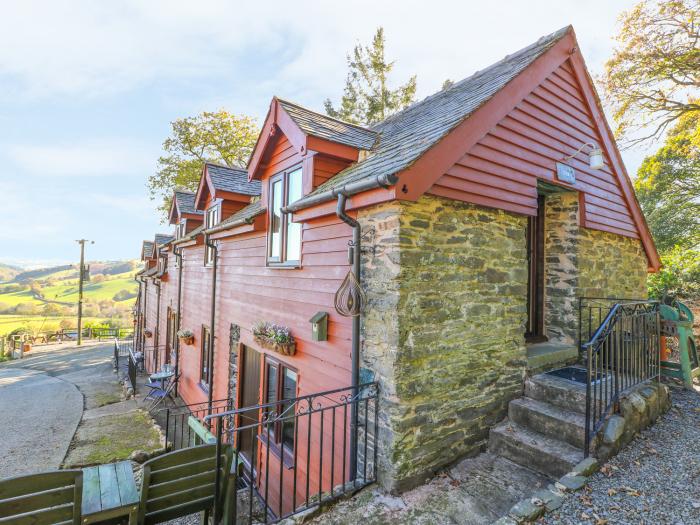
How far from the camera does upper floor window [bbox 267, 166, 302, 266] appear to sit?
6.25 meters

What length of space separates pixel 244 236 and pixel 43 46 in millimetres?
5399

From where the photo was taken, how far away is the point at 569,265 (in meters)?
6.36

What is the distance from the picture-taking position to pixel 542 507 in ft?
10.6

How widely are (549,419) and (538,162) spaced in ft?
12.8

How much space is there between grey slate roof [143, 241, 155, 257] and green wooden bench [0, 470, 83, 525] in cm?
2047

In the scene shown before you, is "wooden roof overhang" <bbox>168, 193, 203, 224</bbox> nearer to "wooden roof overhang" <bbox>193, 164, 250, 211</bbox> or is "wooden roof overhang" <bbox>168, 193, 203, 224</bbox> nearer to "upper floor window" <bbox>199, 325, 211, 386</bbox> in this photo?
"wooden roof overhang" <bbox>193, 164, 250, 211</bbox>

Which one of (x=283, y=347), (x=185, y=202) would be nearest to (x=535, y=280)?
(x=283, y=347)

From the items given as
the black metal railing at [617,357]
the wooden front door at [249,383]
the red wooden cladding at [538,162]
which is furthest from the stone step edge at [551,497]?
the wooden front door at [249,383]

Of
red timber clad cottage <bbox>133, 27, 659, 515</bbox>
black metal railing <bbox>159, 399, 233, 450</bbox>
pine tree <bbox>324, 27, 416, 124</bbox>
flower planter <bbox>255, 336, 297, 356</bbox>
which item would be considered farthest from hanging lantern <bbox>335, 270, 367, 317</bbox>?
pine tree <bbox>324, 27, 416, 124</bbox>

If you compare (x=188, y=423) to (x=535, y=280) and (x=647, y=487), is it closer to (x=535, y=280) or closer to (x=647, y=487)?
(x=647, y=487)

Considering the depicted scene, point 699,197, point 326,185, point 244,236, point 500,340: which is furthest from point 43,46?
point 699,197

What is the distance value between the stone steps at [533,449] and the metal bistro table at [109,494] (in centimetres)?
436

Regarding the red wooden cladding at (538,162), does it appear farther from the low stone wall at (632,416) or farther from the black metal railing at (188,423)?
the black metal railing at (188,423)

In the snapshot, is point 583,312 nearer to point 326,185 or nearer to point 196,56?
point 326,185
